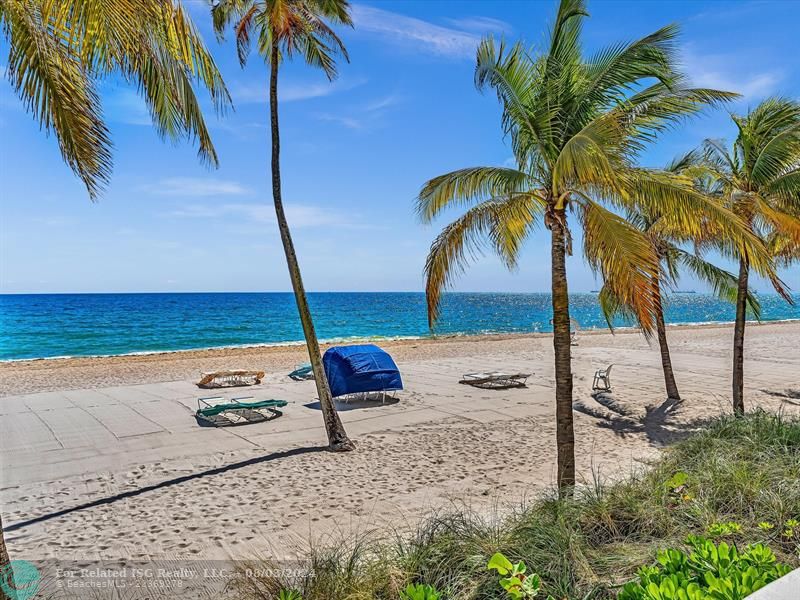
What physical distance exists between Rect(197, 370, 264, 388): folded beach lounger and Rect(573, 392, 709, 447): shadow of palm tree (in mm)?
9919

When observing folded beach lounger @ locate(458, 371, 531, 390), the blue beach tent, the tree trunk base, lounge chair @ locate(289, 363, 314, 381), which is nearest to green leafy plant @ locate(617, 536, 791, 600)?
the tree trunk base

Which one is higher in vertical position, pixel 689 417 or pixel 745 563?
pixel 745 563

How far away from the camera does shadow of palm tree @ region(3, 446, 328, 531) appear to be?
239 inches

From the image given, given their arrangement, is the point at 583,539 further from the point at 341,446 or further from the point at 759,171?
the point at 759,171

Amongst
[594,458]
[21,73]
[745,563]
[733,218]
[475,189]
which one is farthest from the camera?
[594,458]

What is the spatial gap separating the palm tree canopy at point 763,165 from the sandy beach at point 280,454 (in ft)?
14.3

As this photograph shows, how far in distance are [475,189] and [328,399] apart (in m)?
4.59

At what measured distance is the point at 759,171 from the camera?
371 inches

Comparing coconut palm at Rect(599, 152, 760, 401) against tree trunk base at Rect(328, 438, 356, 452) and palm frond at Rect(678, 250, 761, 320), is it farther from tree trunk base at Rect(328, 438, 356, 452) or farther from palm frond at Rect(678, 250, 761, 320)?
tree trunk base at Rect(328, 438, 356, 452)

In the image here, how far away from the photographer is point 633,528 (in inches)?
168

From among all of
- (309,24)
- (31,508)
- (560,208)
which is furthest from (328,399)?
(309,24)

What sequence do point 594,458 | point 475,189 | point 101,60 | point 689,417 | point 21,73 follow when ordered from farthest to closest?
point 689,417 → point 594,458 → point 475,189 → point 101,60 → point 21,73

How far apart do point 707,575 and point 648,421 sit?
366 inches

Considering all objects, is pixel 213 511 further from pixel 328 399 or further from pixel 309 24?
pixel 309 24
